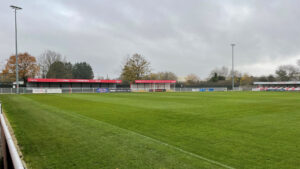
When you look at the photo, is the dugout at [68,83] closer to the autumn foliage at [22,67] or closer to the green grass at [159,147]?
the autumn foliage at [22,67]

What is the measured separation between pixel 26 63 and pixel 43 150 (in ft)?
193

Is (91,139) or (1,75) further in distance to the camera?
(1,75)

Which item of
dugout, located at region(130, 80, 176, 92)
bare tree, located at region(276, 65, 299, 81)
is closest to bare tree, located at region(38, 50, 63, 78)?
dugout, located at region(130, 80, 176, 92)

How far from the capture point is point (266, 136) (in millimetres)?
6652

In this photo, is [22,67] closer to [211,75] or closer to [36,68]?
[36,68]

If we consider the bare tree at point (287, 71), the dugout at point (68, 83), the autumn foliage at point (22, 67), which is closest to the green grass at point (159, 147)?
the dugout at point (68, 83)

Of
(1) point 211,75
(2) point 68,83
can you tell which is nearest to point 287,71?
(1) point 211,75

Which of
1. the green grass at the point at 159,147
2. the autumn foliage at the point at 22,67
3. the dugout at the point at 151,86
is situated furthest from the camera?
the dugout at the point at 151,86

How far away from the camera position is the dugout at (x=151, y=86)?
192 feet

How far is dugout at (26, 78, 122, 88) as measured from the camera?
151ft

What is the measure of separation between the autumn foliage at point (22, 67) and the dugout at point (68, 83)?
1046 centimetres

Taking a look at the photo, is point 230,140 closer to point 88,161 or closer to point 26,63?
point 88,161

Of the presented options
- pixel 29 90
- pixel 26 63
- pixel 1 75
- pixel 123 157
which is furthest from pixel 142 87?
pixel 123 157

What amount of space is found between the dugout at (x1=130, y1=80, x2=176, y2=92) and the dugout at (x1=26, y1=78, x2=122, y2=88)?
6.50 metres
